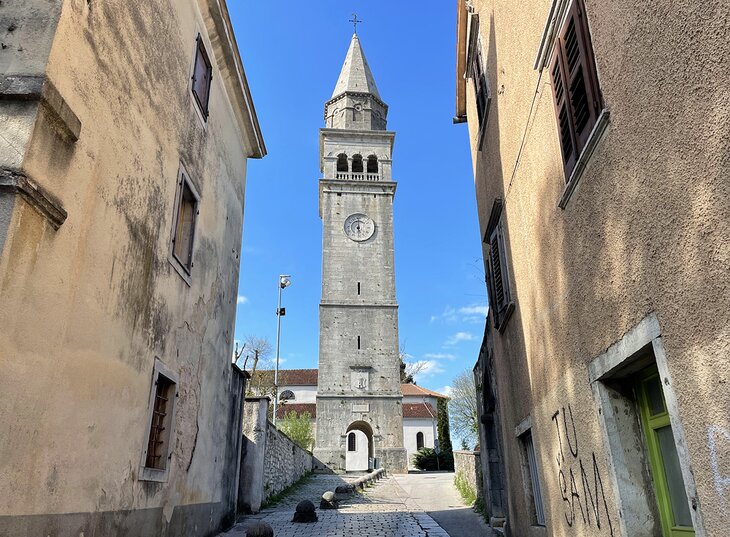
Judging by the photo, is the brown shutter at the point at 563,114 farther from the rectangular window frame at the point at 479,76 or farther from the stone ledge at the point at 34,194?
the stone ledge at the point at 34,194

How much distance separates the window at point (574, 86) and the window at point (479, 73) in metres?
3.82

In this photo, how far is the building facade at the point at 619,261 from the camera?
8.18 ft

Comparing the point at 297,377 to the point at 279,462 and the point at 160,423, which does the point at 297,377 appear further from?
the point at 160,423

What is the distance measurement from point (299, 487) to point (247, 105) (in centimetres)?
1625

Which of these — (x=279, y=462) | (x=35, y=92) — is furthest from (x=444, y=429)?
(x=35, y=92)

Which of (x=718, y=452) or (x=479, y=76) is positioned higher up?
(x=479, y=76)

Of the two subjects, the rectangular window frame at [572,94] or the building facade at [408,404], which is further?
the building facade at [408,404]

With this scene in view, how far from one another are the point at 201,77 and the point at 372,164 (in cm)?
3365

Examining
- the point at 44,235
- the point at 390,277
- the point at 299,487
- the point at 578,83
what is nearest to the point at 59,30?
the point at 44,235

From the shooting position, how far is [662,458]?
11.7 feet

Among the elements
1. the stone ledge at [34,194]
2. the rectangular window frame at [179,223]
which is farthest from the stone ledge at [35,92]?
the rectangular window frame at [179,223]

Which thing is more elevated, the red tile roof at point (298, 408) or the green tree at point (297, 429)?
the red tile roof at point (298, 408)

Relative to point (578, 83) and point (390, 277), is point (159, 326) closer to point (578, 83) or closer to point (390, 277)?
point (578, 83)

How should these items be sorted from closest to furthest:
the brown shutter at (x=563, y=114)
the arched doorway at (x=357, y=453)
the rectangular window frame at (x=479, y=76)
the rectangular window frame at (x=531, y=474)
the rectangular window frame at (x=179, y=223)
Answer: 1. the brown shutter at (x=563, y=114)
2. the rectangular window frame at (x=531, y=474)
3. the rectangular window frame at (x=179, y=223)
4. the rectangular window frame at (x=479, y=76)
5. the arched doorway at (x=357, y=453)
